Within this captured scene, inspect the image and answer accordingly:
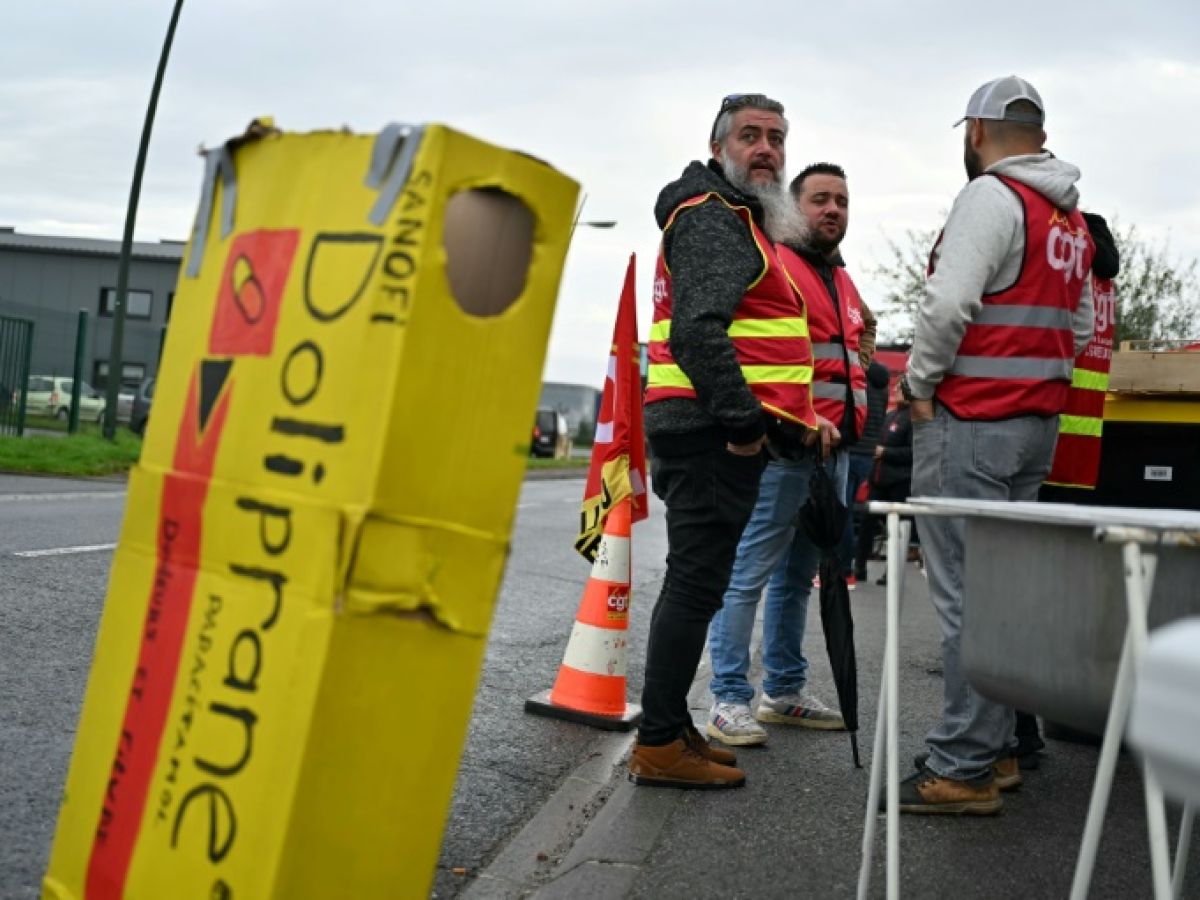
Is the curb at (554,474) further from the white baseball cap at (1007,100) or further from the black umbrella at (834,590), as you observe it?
the white baseball cap at (1007,100)

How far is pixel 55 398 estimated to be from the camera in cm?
2447

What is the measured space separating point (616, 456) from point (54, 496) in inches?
391

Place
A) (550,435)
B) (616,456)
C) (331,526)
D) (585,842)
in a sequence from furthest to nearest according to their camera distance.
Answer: (550,435), (616,456), (585,842), (331,526)

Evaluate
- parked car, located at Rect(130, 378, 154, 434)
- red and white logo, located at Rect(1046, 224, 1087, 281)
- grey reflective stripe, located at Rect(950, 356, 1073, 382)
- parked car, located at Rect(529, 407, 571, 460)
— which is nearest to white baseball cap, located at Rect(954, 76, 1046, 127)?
red and white logo, located at Rect(1046, 224, 1087, 281)

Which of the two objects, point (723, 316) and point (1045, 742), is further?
point (1045, 742)

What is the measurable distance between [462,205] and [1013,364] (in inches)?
99.7

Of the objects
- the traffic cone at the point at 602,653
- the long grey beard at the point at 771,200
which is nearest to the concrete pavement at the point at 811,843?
the traffic cone at the point at 602,653

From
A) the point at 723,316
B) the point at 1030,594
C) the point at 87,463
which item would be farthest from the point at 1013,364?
the point at 87,463

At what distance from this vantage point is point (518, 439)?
241 centimetres

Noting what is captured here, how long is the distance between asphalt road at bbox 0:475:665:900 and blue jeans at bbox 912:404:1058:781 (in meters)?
1.24

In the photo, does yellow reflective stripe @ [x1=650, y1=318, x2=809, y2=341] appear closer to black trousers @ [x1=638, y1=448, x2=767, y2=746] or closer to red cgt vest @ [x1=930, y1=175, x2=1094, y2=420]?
black trousers @ [x1=638, y1=448, x2=767, y2=746]

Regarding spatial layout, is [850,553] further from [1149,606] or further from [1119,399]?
[1149,606]

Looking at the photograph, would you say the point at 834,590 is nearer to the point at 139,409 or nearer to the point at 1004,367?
the point at 1004,367

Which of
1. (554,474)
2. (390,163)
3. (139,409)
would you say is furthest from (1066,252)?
(554,474)
